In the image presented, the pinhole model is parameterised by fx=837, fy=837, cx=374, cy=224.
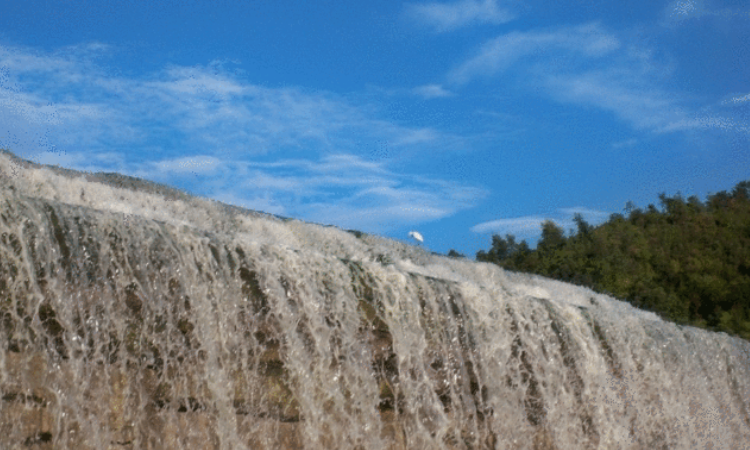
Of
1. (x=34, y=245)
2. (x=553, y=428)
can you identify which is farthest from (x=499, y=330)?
A: (x=34, y=245)

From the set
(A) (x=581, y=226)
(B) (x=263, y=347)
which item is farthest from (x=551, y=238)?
(B) (x=263, y=347)

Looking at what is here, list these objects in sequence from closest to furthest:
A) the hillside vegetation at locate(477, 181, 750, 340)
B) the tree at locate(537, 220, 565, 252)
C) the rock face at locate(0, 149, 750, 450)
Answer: the rock face at locate(0, 149, 750, 450)
the hillside vegetation at locate(477, 181, 750, 340)
the tree at locate(537, 220, 565, 252)

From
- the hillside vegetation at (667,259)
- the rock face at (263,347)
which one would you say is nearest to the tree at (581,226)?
the hillside vegetation at (667,259)

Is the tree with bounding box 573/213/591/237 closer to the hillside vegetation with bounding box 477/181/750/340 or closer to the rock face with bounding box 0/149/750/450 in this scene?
the hillside vegetation with bounding box 477/181/750/340

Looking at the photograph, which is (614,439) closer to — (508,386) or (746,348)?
(508,386)

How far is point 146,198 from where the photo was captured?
784 centimetres

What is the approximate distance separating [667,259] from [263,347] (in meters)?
19.5

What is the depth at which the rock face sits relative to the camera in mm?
4336

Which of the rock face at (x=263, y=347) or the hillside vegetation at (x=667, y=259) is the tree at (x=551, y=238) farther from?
the rock face at (x=263, y=347)

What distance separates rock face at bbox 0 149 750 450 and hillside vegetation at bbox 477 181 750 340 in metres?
12.6

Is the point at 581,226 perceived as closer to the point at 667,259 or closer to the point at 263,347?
the point at 667,259

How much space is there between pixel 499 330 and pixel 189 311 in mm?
2795

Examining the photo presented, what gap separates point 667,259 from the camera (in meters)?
22.7

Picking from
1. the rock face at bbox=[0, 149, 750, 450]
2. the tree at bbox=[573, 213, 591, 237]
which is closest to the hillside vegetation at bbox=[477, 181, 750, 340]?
the tree at bbox=[573, 213, 591, 237]
